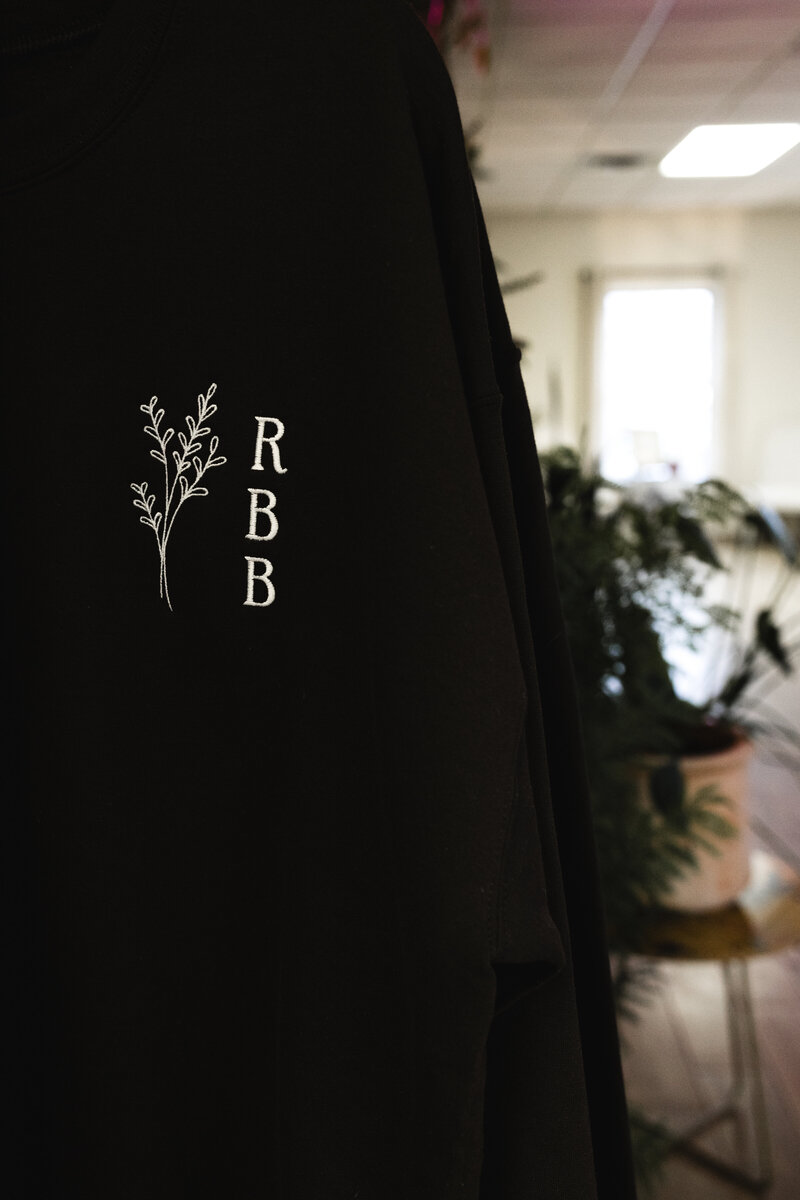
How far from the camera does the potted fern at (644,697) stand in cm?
127

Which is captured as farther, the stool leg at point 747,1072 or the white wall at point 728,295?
the white wall at point 728,295

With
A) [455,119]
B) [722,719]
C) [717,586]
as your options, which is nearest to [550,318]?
[717,586]

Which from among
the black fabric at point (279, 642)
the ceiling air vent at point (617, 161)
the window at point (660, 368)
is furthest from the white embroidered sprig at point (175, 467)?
the window at point (660, 368)

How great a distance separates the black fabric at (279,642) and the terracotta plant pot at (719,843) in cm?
76

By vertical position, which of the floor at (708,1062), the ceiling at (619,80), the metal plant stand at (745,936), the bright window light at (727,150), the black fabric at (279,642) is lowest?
the floor at (708,1062)

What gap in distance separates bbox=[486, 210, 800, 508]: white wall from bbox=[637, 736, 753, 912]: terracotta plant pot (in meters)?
7.51

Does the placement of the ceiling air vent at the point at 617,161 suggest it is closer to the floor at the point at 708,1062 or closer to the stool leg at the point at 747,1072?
the floor at the point at 708,1062

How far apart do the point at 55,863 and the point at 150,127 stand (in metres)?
0.44

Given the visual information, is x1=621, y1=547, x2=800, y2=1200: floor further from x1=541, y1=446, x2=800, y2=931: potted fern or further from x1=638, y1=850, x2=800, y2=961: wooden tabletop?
x1=541, y1=446, x2=800, y2=931: potted fern

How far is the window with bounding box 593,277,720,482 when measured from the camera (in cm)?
890

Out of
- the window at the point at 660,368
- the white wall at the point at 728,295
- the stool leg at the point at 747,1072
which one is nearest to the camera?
the stool leg at the point at 747,1072

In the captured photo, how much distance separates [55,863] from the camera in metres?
0.60

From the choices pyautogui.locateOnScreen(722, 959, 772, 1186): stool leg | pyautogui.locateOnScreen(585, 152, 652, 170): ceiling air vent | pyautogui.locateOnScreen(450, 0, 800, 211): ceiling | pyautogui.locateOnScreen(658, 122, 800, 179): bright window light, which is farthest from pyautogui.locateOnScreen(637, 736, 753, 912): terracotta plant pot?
pyautogui.locateOnScreen(585, 152, 652, 170): ceiling air vent

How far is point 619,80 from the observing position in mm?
4992
